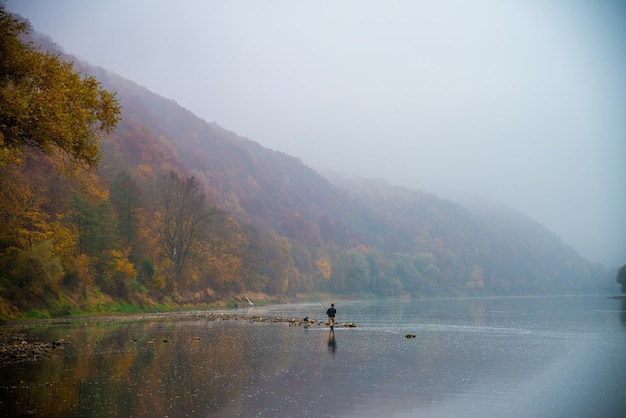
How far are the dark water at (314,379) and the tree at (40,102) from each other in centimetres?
1148

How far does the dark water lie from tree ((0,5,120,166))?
1148cm

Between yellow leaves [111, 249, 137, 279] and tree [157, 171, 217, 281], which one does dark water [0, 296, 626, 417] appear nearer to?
yellow leaves [111, 249, 137, 279]

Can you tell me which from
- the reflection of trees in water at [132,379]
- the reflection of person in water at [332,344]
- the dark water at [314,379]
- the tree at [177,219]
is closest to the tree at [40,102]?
Answer: the reflection of trees in water at [132,379]

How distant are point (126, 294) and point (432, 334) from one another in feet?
167

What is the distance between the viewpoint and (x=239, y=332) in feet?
160

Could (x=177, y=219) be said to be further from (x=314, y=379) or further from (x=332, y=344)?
(x=314, y=379)

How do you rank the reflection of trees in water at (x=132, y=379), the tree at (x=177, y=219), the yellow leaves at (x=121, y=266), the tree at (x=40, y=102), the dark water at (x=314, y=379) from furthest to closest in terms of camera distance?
the tree at (x=177, y=219)
the yellow leaves at (x=121, y=266)
the tree at (x=40, y=102)
the dark water at (x=314, y=379)
the reflection of trees in water at (x=132, y=379)

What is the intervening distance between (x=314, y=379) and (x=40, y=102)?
1927cm

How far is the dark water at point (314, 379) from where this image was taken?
59.1 feet

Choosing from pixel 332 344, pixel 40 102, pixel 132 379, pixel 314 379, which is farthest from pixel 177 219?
pixel 314 379

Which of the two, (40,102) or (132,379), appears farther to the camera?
(40,102)

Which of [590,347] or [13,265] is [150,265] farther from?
[590,347]

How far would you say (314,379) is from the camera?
78.2 ft

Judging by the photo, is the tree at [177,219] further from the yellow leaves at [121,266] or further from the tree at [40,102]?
the tree at [40,102]
